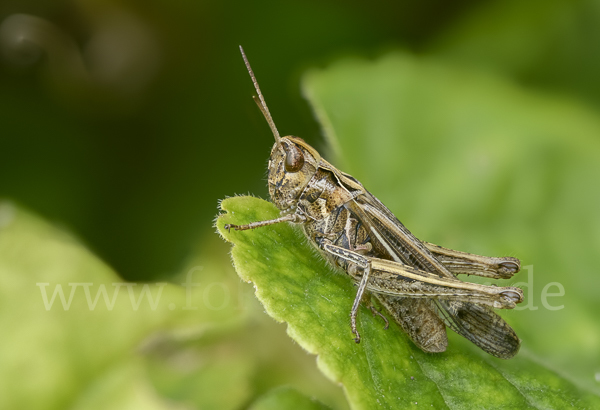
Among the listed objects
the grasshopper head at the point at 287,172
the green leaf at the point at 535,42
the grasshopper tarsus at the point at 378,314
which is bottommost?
the grasshopper tarsus at the point at 378,314

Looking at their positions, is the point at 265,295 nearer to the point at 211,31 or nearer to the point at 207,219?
the point at 207,219

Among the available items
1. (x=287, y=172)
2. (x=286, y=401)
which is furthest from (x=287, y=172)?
(x=286, y=401)

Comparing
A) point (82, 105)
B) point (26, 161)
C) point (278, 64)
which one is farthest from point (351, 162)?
point (26, 161)

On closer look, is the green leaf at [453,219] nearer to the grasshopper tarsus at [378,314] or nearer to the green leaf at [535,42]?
the grasshopper tarsus at [378,314]

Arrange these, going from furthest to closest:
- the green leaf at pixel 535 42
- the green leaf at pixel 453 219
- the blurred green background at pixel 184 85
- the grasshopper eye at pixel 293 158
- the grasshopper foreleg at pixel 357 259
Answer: the green leaf at pixel 535 42 → the blurred green background at pixel 184 85 → the grasshopper eye at pixel 293 158 → the grasshopper foreleg at pixel 357 259 → the green leaf at pixel 453 219

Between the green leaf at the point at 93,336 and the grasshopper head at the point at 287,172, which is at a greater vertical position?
the grasshopper head at the point at 287,172

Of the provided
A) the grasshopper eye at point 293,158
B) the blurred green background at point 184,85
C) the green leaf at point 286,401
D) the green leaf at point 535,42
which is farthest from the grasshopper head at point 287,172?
the green leaf at point 535,42

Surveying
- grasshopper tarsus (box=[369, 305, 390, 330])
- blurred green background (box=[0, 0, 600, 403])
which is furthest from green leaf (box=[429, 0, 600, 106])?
grasshopper tarsus (box=[369, 305, 390, 330])

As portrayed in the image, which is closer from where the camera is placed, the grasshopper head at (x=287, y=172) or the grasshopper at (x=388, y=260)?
the grasshopper at (x=388, y=260)
